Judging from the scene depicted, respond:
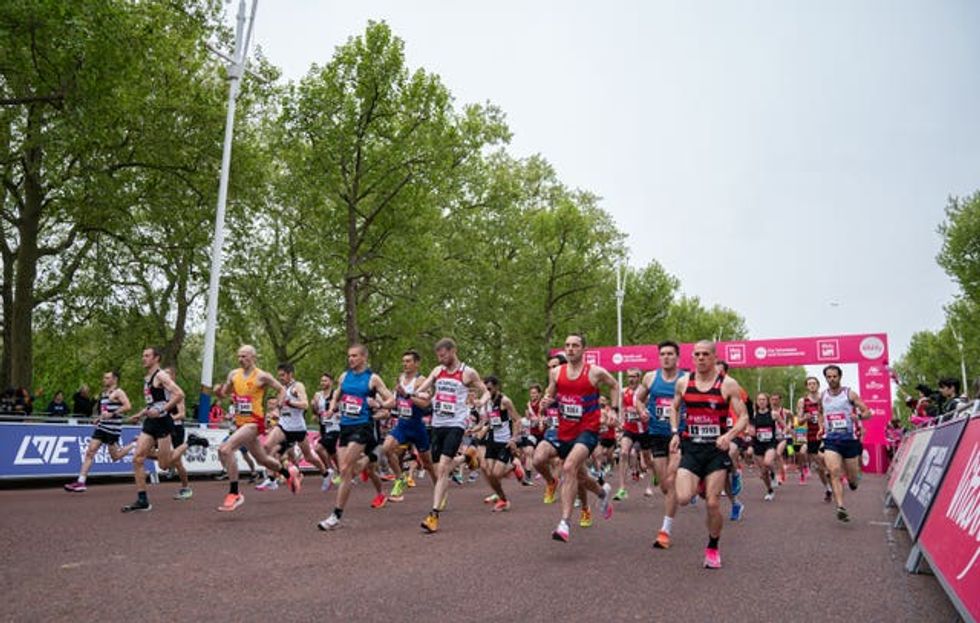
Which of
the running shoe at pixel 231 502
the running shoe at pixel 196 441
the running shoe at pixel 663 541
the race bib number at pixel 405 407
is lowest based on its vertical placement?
the running shoe at pixel 231 502

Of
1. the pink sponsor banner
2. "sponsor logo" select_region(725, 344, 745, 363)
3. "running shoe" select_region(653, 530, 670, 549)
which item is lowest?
"running shoe" select_region(653, 530, 670, 549)

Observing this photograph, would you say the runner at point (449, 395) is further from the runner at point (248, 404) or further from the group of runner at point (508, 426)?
the runner at point (248, 404)

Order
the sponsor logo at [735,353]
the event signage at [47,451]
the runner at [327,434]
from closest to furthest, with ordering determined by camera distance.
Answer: the event signage at [47,451], the runner at [327,434], the sponsor logo at [735,353]

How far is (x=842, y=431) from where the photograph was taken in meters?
11.6

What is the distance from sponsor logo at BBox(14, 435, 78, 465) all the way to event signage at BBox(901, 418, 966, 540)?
15.6 metres

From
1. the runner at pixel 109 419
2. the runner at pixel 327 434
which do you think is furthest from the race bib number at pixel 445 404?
the runner at pixel 109 419

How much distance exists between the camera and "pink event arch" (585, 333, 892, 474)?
31.1 metres

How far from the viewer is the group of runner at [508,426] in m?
7.41

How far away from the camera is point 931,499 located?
6848 mm

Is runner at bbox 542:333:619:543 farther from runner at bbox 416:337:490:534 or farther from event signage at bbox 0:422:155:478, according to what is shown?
event signage at bbox 0:422:155:478

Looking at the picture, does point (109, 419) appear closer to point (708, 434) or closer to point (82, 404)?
point (82, 404)

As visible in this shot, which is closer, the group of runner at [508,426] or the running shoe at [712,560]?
the running shoe at [712,560]

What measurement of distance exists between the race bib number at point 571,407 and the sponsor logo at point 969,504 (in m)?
3.66

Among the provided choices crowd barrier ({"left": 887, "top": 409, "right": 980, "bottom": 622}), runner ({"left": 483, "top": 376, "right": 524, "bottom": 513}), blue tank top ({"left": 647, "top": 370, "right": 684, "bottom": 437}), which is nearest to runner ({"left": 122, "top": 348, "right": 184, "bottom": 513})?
runner ({"left": 483, "top": 376, "right": 524, "bottom": 513})
